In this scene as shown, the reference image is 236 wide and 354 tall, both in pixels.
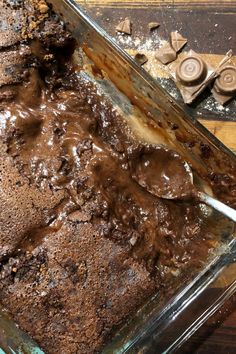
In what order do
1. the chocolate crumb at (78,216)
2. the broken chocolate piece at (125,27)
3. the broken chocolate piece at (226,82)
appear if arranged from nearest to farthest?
the chocolate crumb at (78,216), the broken chocolate piece at (226,82), the broken chocolate piece at (125,27)

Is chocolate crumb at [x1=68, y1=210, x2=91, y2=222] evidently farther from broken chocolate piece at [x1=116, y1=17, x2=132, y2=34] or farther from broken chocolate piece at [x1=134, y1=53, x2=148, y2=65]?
broken chocolate piece at [x1=116, y1=17, x2=132, y2=34]

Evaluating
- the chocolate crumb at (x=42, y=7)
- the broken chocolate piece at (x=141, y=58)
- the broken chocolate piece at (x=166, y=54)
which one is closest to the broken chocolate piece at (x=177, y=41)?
the broken chocolate piece at (x=166, y=54)

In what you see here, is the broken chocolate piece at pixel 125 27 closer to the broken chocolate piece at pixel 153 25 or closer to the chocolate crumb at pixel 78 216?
the broken chocolate piece at pixel 153 25

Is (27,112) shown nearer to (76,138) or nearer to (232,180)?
(76,138)

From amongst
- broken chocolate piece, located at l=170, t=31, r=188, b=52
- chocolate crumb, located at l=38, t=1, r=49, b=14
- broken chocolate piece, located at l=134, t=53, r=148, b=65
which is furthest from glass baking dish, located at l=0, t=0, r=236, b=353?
broken chocolate piece, located at l=170, t=31, r=188, b=52

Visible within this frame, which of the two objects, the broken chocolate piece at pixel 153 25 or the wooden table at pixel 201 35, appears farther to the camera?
the broken chocolate piece at pixel 153 25

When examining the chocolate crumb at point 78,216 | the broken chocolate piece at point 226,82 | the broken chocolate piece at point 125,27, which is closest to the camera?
the chocolate crumb at point 78,216
